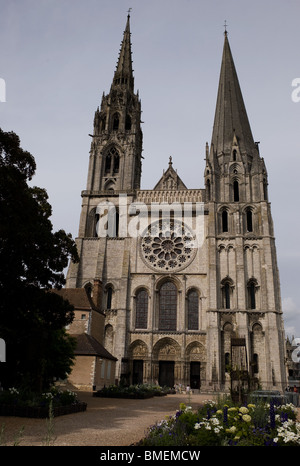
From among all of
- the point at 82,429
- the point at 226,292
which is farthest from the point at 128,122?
the point at 82,429

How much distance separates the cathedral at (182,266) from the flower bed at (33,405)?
56.2 feet

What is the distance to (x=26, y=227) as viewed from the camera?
13.8 meters

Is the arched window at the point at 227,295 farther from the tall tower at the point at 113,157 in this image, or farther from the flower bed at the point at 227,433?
the flower bed at the point at 227,433

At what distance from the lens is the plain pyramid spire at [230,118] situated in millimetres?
42562

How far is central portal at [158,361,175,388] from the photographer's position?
33.6 metres

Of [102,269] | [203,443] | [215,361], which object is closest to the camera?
[203,443]

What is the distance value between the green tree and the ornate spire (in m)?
36.8

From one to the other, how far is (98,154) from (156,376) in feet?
79.3

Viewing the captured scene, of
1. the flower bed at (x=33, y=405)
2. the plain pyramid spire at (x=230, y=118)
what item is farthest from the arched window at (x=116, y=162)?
the flower bed at (x=33, y=405)

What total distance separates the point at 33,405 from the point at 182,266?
85.2 ft

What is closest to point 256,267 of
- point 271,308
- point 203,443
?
point 271,308

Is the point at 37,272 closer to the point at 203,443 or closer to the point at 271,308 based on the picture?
the point at 203,443

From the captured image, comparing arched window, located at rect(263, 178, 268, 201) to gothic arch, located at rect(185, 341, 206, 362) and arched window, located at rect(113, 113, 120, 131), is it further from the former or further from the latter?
arched window, located at rect(113, 113, 120, 131)

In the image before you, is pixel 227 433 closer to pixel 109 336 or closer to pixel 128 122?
pixel 109 336
